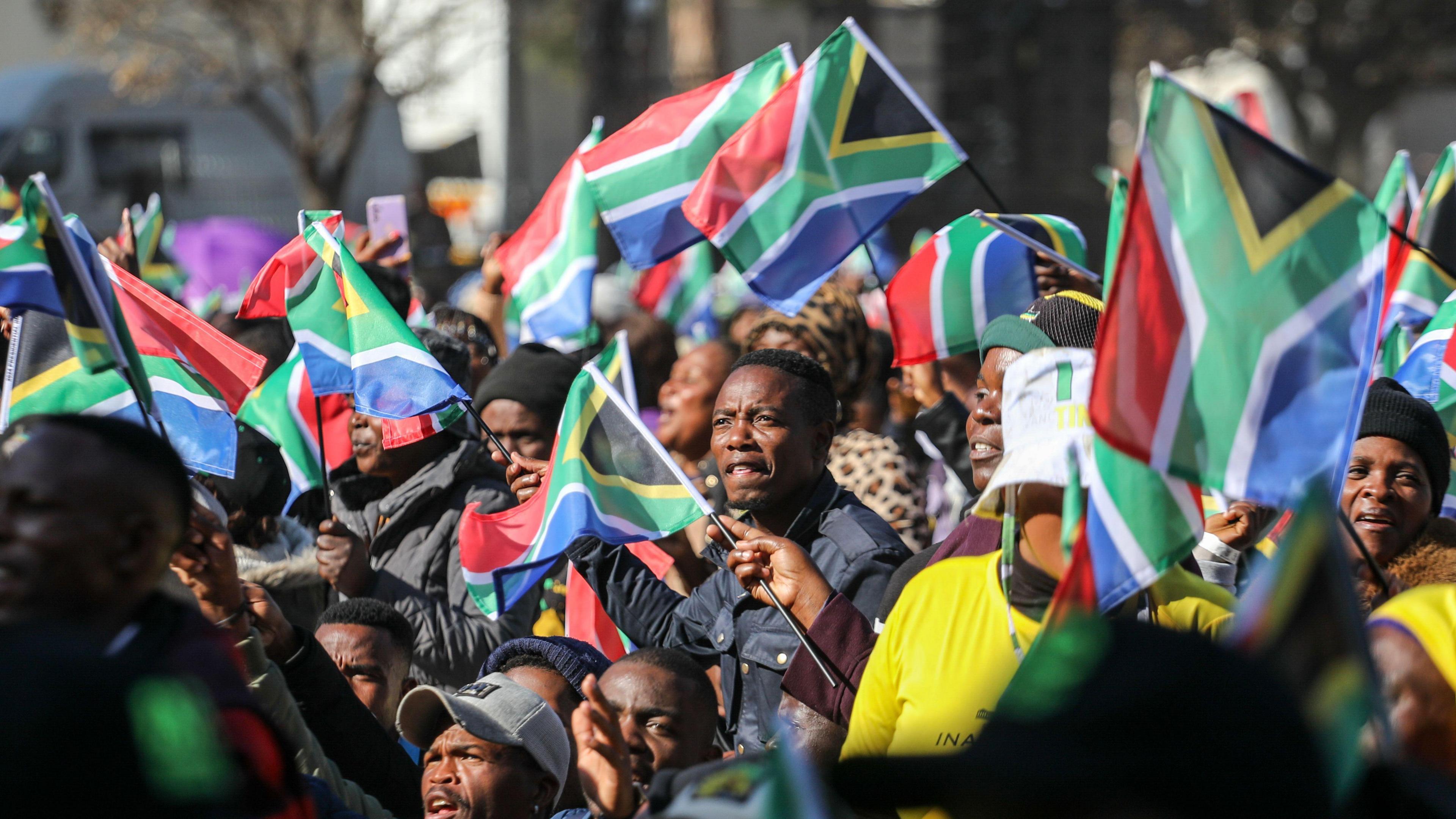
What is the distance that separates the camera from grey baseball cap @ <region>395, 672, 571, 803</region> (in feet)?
10.4

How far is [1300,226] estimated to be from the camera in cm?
268

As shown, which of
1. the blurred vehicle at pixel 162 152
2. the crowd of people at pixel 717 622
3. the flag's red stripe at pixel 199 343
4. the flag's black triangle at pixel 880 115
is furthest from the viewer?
the blurred vehicle at pixel 162 152

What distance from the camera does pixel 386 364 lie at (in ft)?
13.7

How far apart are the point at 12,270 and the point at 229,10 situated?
15603mm

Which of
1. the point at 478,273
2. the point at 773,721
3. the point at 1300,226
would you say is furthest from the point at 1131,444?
the point at 478,273

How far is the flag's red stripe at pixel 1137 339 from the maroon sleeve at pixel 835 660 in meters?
0.83

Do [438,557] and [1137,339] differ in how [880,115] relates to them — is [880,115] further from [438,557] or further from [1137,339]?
[1137,339]

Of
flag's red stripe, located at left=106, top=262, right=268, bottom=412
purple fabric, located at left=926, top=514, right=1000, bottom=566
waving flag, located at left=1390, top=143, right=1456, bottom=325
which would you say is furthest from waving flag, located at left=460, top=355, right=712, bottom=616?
waving flag, located at left=1390, top=143, right=1456, bottom=325

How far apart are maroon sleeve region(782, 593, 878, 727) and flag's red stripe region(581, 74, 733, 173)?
2.43 m

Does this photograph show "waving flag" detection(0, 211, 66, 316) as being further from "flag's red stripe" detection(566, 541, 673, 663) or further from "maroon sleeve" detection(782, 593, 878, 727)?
"maroon sleeve" detection(782, 593, 878, 727)

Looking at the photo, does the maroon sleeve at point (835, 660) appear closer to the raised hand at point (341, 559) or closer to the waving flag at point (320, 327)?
the raised hand at point (341, 559)

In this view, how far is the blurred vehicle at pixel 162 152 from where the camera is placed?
46.9ft

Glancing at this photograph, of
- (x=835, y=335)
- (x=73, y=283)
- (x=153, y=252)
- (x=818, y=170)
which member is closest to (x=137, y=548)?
(x=73, y=283)

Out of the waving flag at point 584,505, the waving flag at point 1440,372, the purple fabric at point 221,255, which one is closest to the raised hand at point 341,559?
the waving flag at point 584,505
